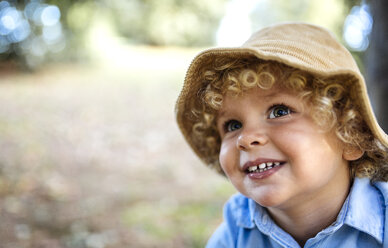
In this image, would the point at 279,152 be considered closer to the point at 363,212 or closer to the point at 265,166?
the point at 265,166

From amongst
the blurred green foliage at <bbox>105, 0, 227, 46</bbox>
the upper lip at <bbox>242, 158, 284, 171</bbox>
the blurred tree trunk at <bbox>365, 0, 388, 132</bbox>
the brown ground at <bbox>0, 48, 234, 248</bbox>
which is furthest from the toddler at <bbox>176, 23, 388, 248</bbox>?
the blurred green foliage at <bbox>105, 0, 227, 46</bbox>

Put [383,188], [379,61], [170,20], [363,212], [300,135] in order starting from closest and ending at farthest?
[300,135], [363,212], [383,188], [379,61], [170,20]

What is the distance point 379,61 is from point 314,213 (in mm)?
1278

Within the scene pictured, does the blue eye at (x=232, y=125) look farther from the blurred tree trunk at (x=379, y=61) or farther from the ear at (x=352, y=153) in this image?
the blurred tree trunk at (x=379, y=61)

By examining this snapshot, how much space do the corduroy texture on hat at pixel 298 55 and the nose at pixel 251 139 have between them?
0.98 ft

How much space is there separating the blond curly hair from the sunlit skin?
0.03 m

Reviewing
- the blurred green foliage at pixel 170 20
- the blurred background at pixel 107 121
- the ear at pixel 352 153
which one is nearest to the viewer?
the ear at pixel 352 153

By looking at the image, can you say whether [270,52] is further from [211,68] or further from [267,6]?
[267,6]

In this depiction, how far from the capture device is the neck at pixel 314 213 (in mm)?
1559

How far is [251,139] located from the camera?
1419 mm

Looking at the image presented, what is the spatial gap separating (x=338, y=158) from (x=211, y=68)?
687mm

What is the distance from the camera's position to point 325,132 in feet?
4.80

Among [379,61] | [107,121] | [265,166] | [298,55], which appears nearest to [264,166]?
[265,166]

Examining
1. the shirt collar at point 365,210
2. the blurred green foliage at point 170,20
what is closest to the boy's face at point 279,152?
the shirt collar at point 365,210
